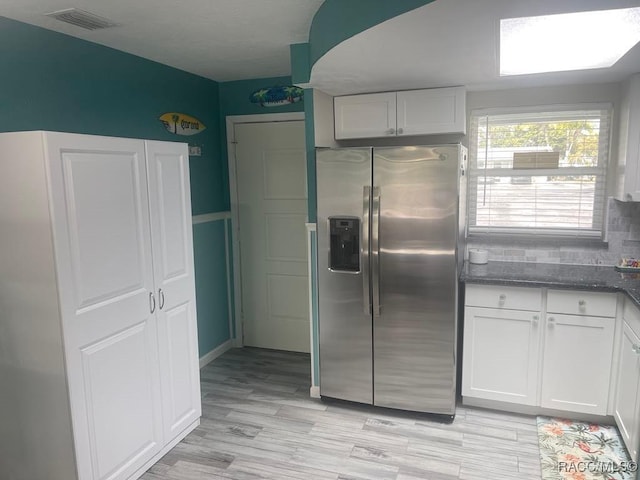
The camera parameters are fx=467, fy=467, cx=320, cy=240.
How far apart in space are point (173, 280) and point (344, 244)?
1115 mm

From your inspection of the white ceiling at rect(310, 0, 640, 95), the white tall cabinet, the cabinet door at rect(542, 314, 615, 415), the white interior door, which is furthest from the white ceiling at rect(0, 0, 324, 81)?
the cabinet door at rect(542, 314, 615, 415)

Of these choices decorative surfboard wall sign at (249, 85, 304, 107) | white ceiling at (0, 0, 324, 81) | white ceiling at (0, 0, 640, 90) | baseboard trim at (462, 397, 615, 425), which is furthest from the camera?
decorative surfboard wall sign at (249, 85, 304, 107)

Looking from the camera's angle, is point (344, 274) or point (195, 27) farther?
point (344, 274)

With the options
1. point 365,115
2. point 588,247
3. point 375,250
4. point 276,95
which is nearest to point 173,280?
point 375,250

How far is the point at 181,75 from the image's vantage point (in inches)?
144

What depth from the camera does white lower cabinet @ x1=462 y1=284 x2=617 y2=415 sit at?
9.32 ft

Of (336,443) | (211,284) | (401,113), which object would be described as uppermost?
(401,113)

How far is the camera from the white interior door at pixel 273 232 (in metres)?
4.12

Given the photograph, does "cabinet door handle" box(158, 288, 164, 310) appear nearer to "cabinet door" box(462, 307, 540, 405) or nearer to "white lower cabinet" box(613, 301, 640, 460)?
"cabinet door" box(462, 307, 540, 405)

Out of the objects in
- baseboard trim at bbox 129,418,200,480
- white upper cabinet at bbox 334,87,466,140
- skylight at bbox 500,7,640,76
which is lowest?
baseboard trim at bbox 129,418,200,480

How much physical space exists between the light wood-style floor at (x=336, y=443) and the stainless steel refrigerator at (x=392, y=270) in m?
0.19

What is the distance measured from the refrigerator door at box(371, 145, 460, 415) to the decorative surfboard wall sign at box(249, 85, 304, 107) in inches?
52.5

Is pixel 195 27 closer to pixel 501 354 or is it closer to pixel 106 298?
pixel 106 298

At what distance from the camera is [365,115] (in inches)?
130
